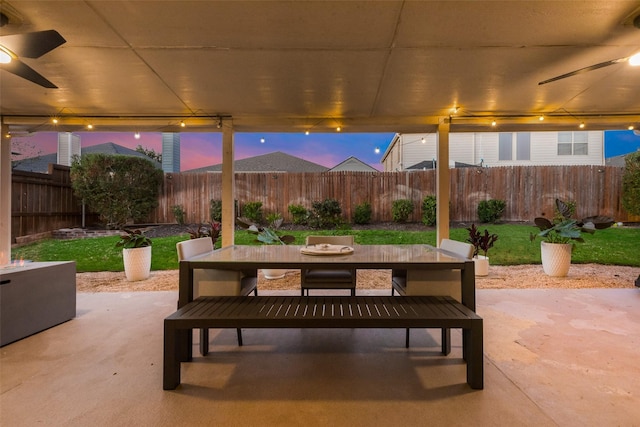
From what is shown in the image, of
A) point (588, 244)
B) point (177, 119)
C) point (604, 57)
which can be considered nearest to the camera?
point (604, 57)

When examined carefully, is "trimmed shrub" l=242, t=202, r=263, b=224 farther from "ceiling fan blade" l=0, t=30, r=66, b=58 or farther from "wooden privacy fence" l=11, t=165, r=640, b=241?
"ceiling fan blade" l=0, t=30, r=66, b=58

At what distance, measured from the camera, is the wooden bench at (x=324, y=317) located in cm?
157

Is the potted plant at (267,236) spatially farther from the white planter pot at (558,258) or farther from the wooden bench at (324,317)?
the white planter pot at (558,258)

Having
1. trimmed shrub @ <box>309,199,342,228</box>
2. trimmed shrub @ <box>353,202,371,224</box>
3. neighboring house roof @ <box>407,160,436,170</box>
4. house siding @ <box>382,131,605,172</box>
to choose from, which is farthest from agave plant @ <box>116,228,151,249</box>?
neighboring house roof @ <box>407,160,436,170</box>

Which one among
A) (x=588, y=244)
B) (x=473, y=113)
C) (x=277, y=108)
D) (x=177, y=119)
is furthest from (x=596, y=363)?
(x=588, y=244)

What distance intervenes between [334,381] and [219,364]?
31.9 inches

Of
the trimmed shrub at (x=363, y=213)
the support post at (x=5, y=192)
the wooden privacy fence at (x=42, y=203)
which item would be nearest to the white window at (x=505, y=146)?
the trimmed shrub at (x=363, y=213)

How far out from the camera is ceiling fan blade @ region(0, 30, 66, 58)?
178 centimetres

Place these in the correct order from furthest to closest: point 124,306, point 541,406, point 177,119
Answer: point 177,119
point 124,306
point 541,406

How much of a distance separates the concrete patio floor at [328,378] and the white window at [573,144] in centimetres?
908

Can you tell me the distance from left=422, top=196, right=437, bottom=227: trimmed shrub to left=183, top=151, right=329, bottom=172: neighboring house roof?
28.4ft

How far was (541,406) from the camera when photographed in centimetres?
154

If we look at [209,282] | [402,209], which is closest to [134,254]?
[209,282]

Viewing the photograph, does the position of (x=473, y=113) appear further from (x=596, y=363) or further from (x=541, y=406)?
(x=541, y=406)
